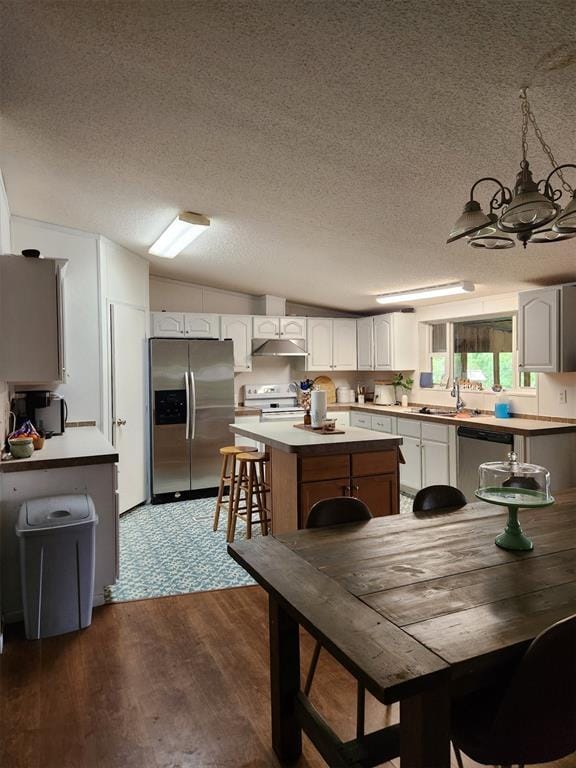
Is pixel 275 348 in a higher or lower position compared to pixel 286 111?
lower

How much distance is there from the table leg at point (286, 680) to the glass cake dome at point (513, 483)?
2.76 ft

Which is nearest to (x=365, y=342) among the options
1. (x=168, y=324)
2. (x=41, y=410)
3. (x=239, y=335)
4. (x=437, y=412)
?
(x=437, y=412)

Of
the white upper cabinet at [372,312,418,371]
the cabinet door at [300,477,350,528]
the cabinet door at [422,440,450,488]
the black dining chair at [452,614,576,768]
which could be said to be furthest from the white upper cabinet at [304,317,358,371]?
the black dining chair at [452,614,576,768]

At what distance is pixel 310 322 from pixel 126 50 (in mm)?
4797

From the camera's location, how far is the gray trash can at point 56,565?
8.40 feet

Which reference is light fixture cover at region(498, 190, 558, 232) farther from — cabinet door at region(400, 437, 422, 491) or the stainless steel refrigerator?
the stainless steel refrigerator

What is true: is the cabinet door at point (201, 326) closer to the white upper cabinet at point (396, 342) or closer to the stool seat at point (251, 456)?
the white upper cabinet at point (396, 342)

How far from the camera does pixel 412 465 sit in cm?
534

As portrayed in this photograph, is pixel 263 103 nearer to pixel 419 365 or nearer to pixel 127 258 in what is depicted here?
pixel 127 258

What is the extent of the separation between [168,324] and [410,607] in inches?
189

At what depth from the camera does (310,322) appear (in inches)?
257

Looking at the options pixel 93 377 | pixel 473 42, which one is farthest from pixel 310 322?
pixel 473 42

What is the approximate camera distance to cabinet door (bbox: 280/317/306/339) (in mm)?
6391

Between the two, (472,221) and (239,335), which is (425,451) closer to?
(239,335)
